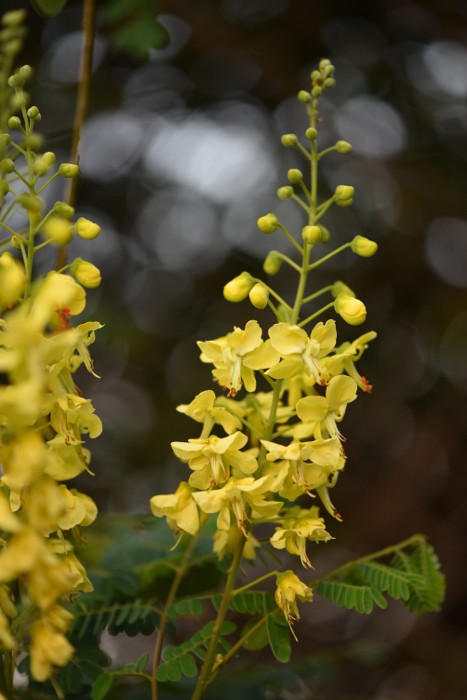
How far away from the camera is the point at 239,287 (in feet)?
3.95

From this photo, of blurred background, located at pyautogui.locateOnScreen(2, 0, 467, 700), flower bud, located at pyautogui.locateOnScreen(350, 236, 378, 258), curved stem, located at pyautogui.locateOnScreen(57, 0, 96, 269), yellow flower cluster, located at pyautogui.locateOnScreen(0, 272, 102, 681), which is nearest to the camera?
yellow flower cluster, located at pyautogui.locateOnScreen(0, 272, 102, 681)

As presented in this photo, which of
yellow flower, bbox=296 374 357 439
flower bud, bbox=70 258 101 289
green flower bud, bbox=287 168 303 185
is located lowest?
yellow flower, bbox=296 374 357 439

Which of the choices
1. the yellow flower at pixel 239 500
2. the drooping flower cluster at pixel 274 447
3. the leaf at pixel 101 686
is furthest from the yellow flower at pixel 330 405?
the leaf at pixel 101 686

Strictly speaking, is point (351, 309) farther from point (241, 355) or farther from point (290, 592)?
point (290, 592)

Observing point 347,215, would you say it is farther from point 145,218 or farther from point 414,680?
point 414,680

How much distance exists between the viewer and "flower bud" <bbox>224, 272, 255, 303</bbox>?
3.93ft

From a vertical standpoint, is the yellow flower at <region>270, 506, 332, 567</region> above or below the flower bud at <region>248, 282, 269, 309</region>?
below

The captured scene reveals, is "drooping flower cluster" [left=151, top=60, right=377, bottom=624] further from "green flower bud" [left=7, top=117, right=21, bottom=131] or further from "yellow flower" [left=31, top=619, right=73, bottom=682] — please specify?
"green flower bud" [left=7, top=117, right=21, bottom=131]

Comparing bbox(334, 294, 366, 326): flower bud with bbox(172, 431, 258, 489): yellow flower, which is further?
bbox(334, 294, 366, 326): flower bud

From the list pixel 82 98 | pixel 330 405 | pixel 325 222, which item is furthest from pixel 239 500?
pixel 325 222

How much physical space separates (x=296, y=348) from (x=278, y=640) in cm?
42

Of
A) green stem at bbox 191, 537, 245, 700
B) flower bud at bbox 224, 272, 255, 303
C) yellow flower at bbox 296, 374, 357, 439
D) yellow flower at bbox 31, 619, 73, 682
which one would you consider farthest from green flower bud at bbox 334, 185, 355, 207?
yellow flower at bbox 31, 619, 73, 682

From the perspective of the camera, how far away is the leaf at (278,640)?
1.15m

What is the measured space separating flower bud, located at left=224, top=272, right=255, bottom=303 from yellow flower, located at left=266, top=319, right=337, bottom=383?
0.16m
